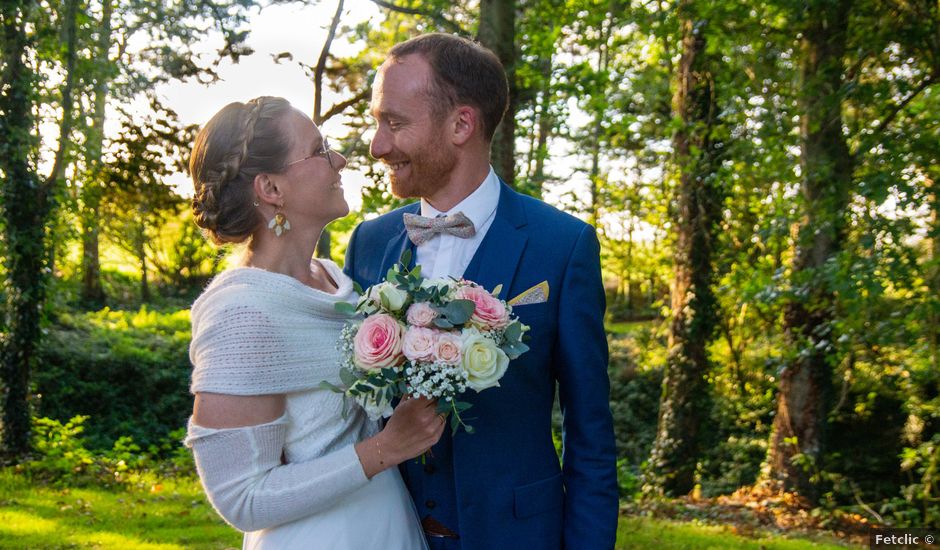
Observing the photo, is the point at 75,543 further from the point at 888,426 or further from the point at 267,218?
the point at 888,426

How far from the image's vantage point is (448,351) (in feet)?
6.81

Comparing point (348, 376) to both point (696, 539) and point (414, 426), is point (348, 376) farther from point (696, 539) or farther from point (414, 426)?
point (696, 539)

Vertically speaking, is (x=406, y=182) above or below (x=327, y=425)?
above

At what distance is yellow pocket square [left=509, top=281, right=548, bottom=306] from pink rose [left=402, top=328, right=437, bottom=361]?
22.4 inches

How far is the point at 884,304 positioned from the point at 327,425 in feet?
19.8

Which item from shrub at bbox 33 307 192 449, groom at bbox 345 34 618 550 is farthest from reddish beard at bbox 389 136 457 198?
shrub at bbox 33 307 192 449

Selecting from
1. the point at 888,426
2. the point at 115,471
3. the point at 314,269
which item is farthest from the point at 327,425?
the point at 888,426

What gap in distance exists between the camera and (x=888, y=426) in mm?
13594

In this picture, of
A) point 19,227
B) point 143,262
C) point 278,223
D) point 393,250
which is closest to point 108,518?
point 19,227

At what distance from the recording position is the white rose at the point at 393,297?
216 cm

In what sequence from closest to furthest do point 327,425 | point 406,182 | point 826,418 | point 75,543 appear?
1. point 327,425
2. point 406,182
3. point 75,543
4. point 826,418

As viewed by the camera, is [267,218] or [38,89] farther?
[38,89]

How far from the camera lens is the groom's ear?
108 inches

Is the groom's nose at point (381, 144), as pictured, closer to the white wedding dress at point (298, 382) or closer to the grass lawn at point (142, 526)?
the white wedding dress at point (298, 382)
